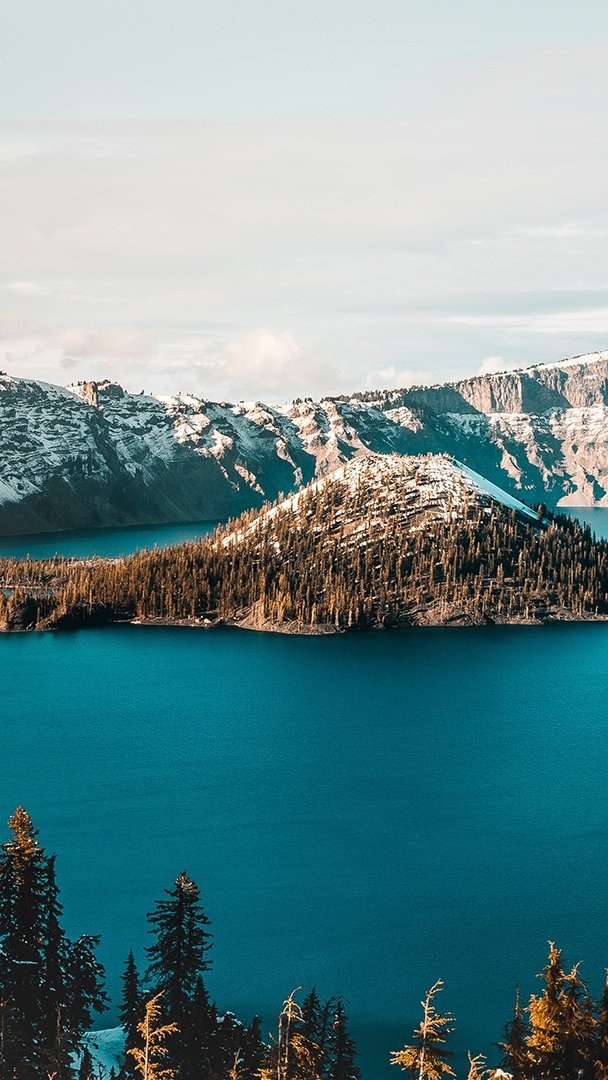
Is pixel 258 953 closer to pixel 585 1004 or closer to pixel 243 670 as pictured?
A: pixel 585 1004

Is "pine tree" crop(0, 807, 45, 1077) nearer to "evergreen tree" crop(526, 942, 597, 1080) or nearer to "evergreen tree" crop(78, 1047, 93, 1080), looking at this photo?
"evergreen tree" crop(78, 1047, 93, 1080)

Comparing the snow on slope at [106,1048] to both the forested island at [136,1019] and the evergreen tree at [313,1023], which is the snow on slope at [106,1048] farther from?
the evergreen tree at [313,1023]

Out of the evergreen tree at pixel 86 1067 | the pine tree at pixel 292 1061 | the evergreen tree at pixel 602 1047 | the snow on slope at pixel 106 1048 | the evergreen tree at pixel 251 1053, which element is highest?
the evergreen tree at pixel 602 1047

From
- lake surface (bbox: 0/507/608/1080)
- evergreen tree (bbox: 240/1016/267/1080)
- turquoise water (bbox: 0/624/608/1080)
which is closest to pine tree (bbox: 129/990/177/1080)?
evergreen tree (bbox: 240/1016/267/1080)

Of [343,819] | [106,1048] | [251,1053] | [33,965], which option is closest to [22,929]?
[33,965]

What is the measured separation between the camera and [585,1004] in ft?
138

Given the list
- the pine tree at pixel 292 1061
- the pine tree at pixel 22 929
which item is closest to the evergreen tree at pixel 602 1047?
the pine tree at pixel 292 1061

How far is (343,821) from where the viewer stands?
337ft

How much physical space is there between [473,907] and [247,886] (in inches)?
826

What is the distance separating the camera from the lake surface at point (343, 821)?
73.4m

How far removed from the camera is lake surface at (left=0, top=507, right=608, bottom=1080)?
241 feet

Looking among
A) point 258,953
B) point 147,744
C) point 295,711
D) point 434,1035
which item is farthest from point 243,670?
point 434,1035

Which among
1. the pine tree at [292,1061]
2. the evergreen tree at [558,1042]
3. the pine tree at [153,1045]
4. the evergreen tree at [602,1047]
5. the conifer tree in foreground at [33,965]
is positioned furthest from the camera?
the conifer tree in foreground at [33,965]

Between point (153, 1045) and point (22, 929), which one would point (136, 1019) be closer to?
point (153, 1045)
